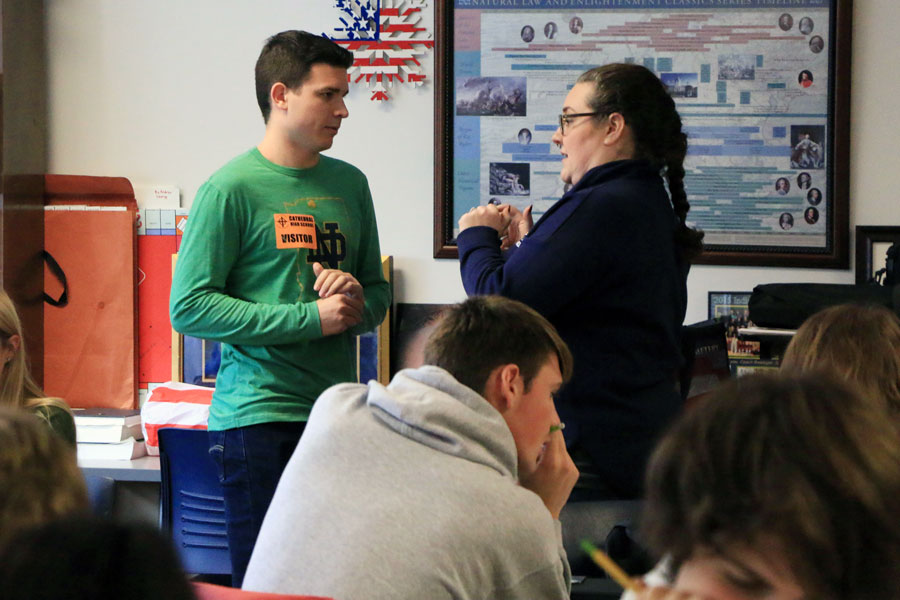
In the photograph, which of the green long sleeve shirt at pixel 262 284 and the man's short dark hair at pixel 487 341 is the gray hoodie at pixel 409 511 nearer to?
the man's short dark hair at pixel 487 341

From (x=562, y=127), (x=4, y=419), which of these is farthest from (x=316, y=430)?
(x=562, y=127)

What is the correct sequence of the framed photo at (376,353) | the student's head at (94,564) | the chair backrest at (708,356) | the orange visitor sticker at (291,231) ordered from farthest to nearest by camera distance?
the framed photo at (376,353) → the chair backrest at (708,356) → the orange visitor sticker at (291,231) → the student's head at (94,564)

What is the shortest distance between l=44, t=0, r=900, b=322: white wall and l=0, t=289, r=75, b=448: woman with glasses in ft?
4.36

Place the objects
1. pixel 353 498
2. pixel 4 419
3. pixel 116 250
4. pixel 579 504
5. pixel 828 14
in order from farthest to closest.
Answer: pixel 116 250 < pixel 828 14 < pixel 579 504 < pixel 353 498 < pixel 4 419

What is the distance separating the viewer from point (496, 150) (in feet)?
10.5

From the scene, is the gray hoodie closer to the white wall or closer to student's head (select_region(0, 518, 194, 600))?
student's head (select_region(0, 518, 194, 600))

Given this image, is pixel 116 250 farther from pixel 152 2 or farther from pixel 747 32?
pixel 747 32

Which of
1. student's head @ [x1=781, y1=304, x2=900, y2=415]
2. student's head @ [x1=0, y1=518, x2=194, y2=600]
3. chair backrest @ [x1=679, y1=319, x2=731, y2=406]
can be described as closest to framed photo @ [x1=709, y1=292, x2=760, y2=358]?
chair backrest @ [x1=679, y1=319, x2=731, y2=406]

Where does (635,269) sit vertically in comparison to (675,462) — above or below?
above

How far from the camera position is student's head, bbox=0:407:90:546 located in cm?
78

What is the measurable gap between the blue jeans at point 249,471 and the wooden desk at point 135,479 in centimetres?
102

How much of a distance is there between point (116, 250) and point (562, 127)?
1.99m

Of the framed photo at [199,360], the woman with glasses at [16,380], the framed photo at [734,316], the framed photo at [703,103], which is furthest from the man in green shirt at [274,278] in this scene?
the framed photo at [734,316]

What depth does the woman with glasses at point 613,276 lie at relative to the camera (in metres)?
1.73
